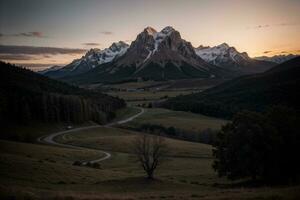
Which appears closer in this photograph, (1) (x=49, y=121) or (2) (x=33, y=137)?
(2) (x=33, y=137)

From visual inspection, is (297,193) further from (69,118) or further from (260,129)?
(69,118)

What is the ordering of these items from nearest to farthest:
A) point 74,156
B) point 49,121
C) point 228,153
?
point 228,153 < point 74,156 < point 49,121

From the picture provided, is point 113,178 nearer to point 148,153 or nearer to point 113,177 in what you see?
point 113,177

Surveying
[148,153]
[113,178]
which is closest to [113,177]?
[113,178]

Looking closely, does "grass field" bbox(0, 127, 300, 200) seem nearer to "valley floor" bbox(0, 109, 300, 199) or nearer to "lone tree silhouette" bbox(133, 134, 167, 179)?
"valley floor" bbox(0, 109, 300, 199)

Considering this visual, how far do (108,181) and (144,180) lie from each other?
18.9 feet

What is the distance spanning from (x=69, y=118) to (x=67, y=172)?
134549 mm

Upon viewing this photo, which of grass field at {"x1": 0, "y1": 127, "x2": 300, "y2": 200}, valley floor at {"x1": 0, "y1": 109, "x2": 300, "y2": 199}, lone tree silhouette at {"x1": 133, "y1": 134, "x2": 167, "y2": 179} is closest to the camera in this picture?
grass field at {"x1": 0, "y1": 127, "x2": 300, "y2": 200}

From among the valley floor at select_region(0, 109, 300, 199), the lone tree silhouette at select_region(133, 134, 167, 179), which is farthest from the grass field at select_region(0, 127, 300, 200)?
the lone tree silhouette at select_region(133, 134, 167, 179)

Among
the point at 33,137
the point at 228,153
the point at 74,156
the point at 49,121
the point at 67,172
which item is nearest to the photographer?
Answer: the point at 67,172

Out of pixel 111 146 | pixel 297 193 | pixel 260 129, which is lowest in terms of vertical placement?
pixel 111 146

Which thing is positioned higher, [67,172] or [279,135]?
[279,135]

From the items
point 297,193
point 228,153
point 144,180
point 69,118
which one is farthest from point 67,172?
point 69,118

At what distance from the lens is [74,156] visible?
101m
